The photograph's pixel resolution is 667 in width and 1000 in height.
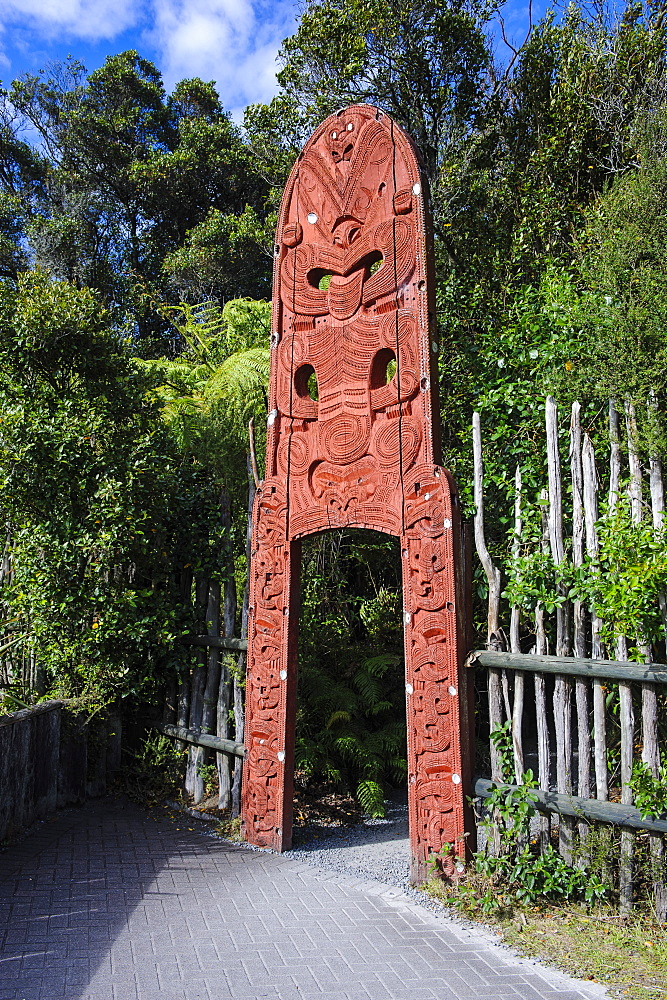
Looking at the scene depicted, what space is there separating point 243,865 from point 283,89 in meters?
10.3

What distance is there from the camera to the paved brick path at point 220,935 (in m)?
3.76

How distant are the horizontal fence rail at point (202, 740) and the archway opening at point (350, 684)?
27.5 inches

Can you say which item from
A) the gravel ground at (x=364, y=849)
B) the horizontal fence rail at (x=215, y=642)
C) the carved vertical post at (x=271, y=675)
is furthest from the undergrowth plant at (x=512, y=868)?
the horizontal fence rail at (x=215, y=642)

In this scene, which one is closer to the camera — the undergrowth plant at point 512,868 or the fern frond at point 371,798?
the undergrowth plant at point 512,868

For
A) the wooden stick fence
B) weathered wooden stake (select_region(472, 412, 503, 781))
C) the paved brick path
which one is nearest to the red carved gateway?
weathered wooden stake (select_region(472, 412, 503, 781))

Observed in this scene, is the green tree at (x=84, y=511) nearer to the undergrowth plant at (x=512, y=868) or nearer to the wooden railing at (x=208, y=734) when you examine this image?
the wooden railing at (x=208, y=734)

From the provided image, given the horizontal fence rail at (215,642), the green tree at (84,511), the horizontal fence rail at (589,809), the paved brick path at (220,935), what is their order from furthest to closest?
the green tree at (84,511)
the horizontal fence rail at (215,642)
the horizontal fence rail at (589,809)
the paved brick path at (220,935)

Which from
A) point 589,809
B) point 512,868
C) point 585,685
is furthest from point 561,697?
point 512,868

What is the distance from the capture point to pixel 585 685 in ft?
14.9

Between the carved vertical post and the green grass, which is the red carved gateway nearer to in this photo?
the carved vertical post

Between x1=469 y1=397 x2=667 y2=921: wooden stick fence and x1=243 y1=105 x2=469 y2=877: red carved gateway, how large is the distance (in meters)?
0.31

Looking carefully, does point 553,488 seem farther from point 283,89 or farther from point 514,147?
point 283,89

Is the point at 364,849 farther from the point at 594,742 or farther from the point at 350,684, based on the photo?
the point at 594,742

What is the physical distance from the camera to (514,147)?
10.6 m
